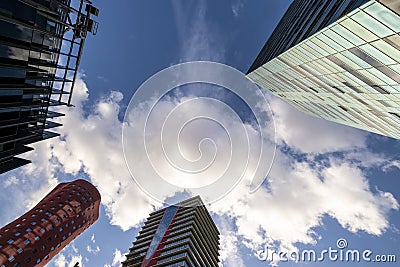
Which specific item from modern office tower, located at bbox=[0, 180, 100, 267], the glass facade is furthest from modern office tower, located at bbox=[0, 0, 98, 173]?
modern office tower, located at bbox=[0, 180, 100, 267]

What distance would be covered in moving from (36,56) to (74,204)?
206 feet

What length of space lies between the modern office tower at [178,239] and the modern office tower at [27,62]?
45793 mm

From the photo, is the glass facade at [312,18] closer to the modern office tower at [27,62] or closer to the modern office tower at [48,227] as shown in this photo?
the modern office tower at [27,62]

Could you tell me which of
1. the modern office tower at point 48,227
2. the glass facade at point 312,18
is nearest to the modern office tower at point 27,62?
the glass facade at point 312,18

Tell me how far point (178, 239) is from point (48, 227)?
3123cm

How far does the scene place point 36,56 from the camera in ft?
71.3

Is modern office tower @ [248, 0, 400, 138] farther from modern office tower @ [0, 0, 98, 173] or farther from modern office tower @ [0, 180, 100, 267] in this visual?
modern office tower @ [0, 180, 100, 267]

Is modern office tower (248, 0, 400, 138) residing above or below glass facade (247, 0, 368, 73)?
below

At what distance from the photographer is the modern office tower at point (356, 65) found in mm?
13250

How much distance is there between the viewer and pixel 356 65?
17828 millimetres

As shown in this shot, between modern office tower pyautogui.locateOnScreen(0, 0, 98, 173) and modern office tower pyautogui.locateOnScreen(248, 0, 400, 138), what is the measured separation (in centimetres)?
1900

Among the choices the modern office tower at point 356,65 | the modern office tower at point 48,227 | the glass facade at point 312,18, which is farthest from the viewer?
the modern office tower at point 48,227

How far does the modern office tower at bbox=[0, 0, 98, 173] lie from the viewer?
17344 mm

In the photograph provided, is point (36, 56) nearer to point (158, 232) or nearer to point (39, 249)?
point (39, 249)
